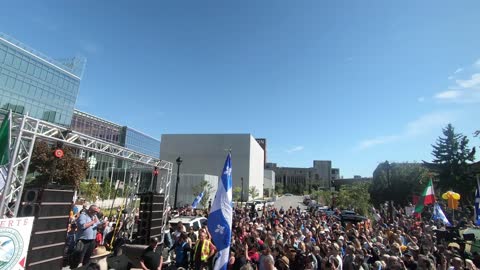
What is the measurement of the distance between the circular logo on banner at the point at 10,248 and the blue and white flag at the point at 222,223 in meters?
4.00

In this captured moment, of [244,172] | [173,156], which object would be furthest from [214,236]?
[173,156]

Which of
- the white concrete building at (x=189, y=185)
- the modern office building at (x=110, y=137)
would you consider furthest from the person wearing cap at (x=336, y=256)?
the modern office building at (x=110, y=137)

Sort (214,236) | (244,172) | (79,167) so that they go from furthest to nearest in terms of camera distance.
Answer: (244,172) < (79,167) < (214,236)

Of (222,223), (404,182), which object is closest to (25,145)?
(222,223)

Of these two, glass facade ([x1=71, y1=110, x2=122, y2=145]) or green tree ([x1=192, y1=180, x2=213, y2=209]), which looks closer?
green tree ([x1=192, y1=180, x2=213, y2=209])

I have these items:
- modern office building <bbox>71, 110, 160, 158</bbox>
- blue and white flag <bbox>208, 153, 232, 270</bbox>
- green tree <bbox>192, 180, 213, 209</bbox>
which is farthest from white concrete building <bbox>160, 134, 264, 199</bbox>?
blue and white flag <bbox>208, 153, 232, 270</bbox>

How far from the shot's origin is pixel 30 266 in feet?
22.2

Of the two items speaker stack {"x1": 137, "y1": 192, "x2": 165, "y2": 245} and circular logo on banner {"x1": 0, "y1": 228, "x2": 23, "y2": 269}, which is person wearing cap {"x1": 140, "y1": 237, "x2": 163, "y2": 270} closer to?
circular logo on banner {"x1": 0, "y1": 228, "x2": 23, "y2": 269}

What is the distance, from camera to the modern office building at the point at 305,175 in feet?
513

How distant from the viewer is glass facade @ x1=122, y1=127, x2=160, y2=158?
97406 mm

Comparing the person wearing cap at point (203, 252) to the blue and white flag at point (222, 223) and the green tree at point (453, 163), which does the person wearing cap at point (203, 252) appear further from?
the green tree at point (453, 163)

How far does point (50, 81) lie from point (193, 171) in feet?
116

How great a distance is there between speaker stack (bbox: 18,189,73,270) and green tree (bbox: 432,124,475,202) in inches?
1882

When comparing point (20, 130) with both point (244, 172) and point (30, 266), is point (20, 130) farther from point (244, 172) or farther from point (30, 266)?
point (244, 172)
